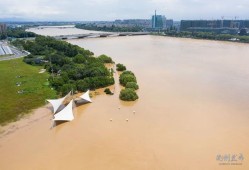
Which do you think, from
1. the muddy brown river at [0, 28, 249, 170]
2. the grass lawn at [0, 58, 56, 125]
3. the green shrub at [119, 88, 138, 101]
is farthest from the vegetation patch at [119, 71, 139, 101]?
the grass lawn at [0, 58, 56, 125]

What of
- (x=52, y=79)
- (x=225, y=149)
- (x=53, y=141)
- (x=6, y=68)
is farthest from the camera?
(x=6, y=68)

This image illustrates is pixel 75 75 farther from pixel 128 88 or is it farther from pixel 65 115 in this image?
pixel 65 115

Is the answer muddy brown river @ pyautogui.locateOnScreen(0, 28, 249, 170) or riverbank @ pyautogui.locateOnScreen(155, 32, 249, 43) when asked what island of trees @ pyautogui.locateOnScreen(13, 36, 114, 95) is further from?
riverbank @ pyautogui.locateOnScreen(155, 32, 249, 43)

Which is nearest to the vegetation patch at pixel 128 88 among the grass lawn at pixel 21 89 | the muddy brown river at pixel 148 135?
the muddy brown river at pixel 148 135

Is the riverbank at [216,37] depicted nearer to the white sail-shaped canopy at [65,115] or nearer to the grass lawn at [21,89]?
the grass lawn at [21,89]

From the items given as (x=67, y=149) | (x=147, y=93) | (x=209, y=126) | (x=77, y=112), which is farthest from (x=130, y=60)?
(x=67, y=149)

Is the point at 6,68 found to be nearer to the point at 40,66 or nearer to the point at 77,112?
the point at 40,66
